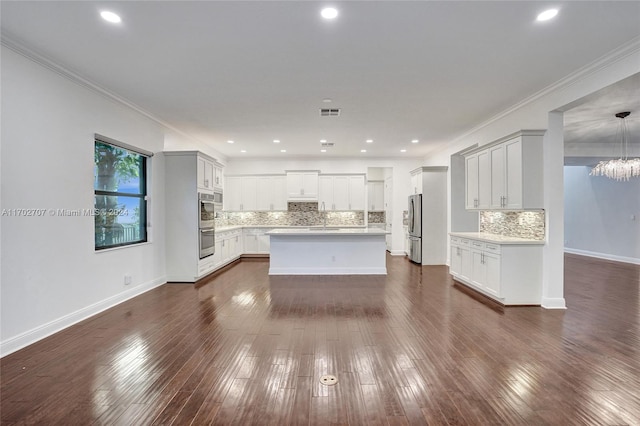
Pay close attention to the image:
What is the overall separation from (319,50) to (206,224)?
4.28 m

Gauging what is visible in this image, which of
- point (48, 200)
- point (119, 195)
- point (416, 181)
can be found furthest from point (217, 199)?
point (416, 181)

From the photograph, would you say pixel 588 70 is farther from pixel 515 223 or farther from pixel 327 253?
pixel 327 253

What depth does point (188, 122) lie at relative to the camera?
5.66 meters

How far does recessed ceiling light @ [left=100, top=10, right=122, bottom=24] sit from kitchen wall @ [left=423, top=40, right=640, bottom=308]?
4936mm

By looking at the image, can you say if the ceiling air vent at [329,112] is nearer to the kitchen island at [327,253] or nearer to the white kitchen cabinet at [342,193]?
the kitchen island at [327,253]

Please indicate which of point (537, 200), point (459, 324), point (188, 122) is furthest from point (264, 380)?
point (188, 122)

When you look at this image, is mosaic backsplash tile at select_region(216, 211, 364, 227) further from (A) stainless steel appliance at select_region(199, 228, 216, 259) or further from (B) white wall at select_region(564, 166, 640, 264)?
(B) white wall at select_region(564, 166, 640, 264)

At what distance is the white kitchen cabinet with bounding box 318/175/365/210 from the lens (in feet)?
29.5

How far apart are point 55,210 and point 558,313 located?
6433mm

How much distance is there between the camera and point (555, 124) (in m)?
4.11

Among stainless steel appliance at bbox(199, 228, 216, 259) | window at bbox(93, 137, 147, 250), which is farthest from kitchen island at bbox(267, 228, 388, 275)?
window at bbox(93, 137, 147, 250)

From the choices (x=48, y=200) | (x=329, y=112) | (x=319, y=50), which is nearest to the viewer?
(x=319, y=50)

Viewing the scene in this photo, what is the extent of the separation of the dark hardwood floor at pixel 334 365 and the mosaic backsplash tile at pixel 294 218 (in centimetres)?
481

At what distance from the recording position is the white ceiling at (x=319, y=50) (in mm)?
2479
